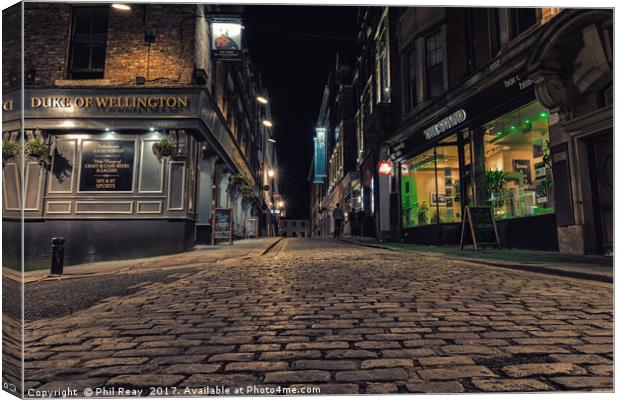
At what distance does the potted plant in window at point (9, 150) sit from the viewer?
5.86ft

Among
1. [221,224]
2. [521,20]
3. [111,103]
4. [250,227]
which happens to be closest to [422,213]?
[521,20]

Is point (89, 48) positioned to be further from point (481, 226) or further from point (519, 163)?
point (519, 163)

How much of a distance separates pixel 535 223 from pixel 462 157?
13.4ft

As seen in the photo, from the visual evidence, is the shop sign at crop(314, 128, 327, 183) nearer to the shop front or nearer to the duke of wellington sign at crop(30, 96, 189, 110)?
the shop front

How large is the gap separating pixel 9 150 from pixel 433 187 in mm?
14458

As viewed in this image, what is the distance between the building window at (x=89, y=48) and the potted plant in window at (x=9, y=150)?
11312 millimetres

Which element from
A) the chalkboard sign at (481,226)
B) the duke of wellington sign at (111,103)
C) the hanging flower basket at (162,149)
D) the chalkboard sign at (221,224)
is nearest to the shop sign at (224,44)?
the duke of wellington sign at (111,103)

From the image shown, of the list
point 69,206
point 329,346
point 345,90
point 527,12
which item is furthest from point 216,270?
point 345,90

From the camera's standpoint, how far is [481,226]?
9.97m

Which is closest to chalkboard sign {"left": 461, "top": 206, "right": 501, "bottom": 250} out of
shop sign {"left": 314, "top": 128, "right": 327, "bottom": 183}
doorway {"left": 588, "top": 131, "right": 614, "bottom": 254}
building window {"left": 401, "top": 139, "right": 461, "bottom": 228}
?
doorway {"left": 588, "top": 131, "right": 614, "bottom": 254}

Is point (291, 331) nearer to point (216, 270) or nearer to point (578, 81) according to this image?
point (216, 270)

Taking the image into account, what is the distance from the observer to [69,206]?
10.4m

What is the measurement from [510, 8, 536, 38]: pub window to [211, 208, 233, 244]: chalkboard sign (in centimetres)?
1076

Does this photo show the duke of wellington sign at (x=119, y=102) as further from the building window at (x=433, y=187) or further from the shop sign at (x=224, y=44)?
the building window at (x=433, y=187)
